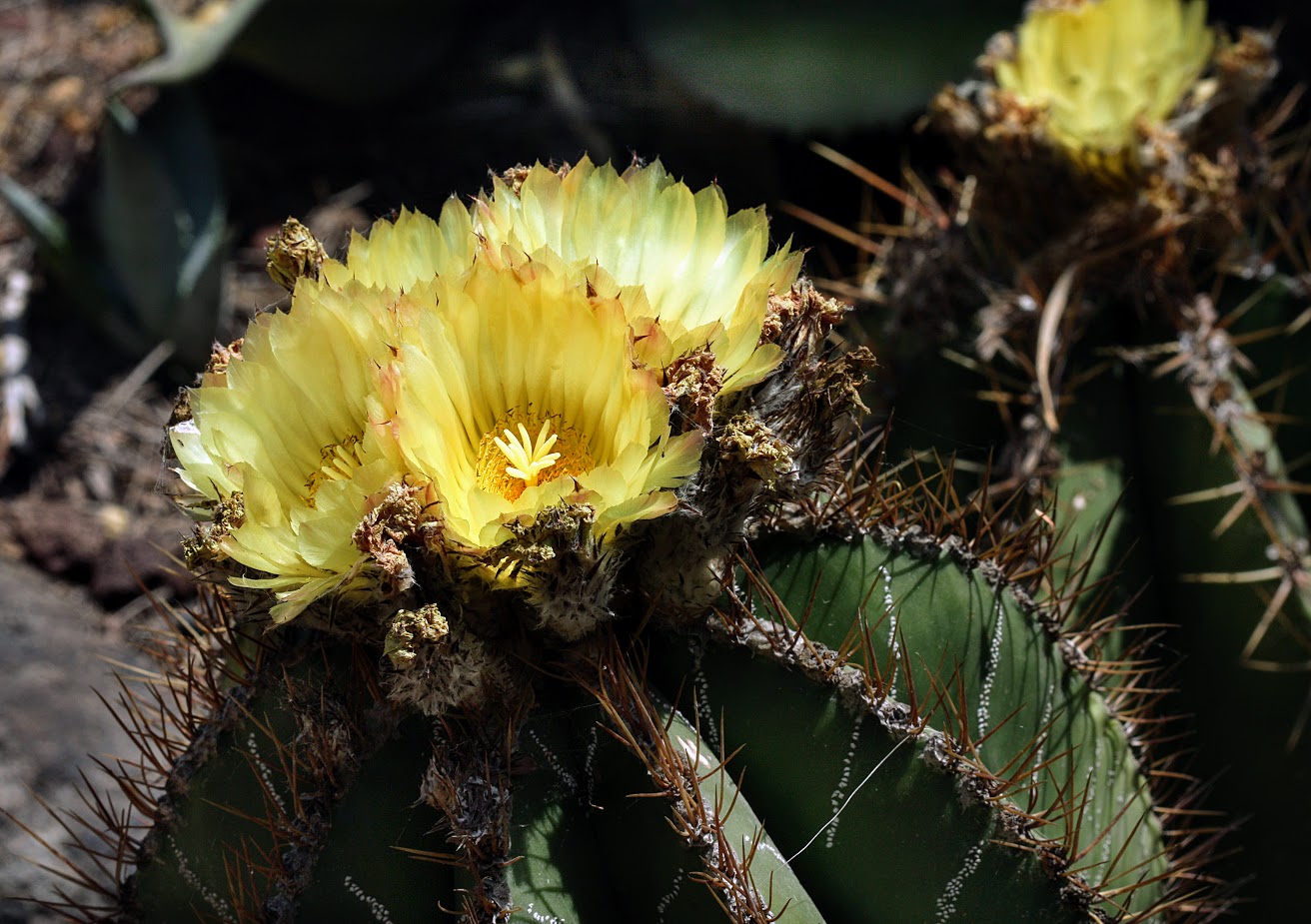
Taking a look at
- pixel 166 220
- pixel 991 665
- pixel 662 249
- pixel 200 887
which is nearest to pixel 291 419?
pixel 662 249

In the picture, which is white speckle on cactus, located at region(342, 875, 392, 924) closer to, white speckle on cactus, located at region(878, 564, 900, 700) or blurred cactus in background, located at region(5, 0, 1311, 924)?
blurred cactus in background, located at region(5, 0, 1311, 924)

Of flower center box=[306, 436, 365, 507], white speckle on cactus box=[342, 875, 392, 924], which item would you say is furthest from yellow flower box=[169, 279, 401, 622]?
white speckle on cactus box=[342, 875, 392, 924]

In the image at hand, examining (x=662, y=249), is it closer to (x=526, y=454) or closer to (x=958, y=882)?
(x=526, y=454)

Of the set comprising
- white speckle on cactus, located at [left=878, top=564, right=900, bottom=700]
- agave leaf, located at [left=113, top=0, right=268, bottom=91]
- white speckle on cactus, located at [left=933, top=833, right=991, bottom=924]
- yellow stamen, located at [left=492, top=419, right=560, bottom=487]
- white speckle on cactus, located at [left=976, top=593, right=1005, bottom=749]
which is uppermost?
agave leaf, located at [left=113, top=0, right=268, bottom=91]

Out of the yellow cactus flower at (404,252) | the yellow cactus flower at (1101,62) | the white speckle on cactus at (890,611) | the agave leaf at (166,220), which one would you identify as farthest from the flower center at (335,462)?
the agave leaf at (166,220)

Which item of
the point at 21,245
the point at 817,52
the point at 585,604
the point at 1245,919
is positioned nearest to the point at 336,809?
the point at 585,604
